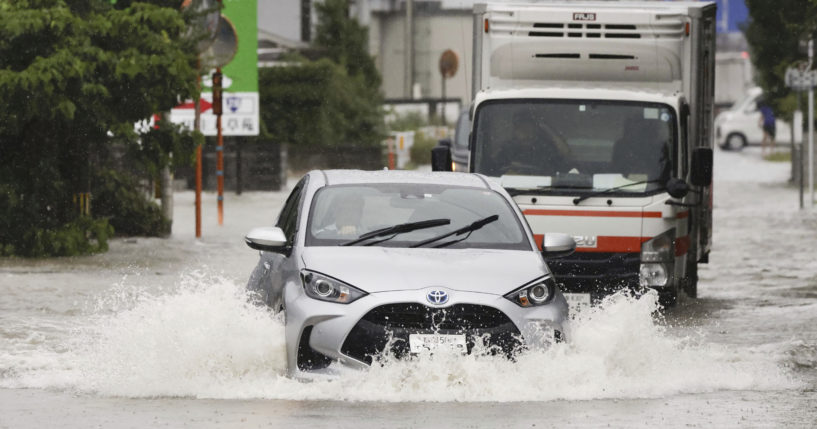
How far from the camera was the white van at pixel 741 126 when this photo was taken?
59.9m

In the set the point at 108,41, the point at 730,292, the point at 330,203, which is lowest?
the point at 730,292

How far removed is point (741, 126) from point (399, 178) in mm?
50744

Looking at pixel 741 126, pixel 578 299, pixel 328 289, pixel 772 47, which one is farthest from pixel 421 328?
pixel 741 126

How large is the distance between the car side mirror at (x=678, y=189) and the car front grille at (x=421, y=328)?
204 inches

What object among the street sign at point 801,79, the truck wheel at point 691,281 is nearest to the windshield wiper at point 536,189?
the truck wheel at point 691,281

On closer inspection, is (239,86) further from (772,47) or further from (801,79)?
(772,47)

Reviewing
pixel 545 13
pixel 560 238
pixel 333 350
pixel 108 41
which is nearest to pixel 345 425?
pixel 333 350

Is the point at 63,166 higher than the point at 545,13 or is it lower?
lower

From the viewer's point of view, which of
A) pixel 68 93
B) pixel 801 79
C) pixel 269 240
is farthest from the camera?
pixel 801 79

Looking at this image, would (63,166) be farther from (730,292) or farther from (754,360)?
(754,360)

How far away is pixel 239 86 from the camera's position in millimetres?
29109

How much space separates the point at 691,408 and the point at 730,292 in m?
8.53

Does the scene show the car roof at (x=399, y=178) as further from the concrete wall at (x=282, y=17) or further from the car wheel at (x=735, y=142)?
the car wheel at (x=735, y=142)

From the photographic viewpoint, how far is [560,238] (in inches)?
417
